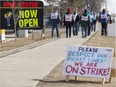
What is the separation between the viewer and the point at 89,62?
1067 centimetres

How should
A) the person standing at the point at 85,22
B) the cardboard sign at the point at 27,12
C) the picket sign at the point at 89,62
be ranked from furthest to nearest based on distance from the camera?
1. the person standing at the point at 85,22
2. the cardboard sign at the point at 27,12
3. the picket sign at the point at 89,62

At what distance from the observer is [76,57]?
10781 millimetres

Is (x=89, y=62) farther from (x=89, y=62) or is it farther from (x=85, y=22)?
(x=85, y=22)

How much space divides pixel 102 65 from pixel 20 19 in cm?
1702

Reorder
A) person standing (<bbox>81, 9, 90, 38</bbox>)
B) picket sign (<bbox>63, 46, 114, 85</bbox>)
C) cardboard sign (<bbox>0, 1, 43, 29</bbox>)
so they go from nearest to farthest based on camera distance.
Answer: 1. picket sign (<bbox>63, 46, 114, 85</bbox>)
2. cardboard sign (<bbox>0, 1, 43, 29</bbox>)
3. person standing (<bbox>81, 9, 90, 38</bbox>)

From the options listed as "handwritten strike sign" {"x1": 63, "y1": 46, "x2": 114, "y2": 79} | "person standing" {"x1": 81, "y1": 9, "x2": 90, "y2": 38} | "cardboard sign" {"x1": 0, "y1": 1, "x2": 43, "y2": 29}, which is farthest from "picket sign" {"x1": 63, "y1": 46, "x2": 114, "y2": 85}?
"person standing" {"x1": 81, "y1": 9, "x2": 90, "y2": 38}

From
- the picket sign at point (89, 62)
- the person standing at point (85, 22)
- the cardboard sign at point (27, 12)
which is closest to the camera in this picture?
the picket sign at point (89, 62)

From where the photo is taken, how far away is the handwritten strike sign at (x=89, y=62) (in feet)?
Result: 34.7

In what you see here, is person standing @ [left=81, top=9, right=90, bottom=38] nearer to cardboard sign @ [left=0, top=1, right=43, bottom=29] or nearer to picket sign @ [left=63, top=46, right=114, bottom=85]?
cardboard sign @ [left=0, top=1, right=43, bottom=29]

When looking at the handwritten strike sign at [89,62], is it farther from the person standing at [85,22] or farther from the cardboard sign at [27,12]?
the person standing at [85,22]

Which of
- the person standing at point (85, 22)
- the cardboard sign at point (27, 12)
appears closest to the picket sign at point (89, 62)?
the cardboard sign at point (27, 12)

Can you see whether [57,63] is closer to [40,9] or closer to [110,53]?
[110,53]

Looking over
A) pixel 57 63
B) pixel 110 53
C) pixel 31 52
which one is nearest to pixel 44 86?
pixel 110 53

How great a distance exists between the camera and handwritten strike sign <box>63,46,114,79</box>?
1059 cm
